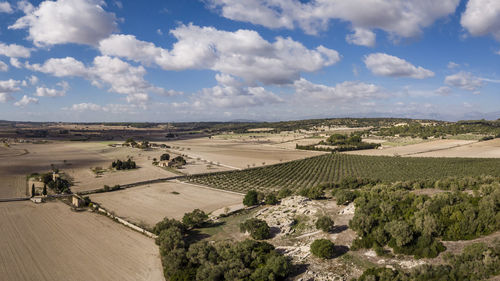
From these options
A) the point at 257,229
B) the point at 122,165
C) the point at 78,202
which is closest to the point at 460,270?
the point at 257,229

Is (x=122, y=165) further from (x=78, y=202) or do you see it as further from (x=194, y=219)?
(x=194, y=219)

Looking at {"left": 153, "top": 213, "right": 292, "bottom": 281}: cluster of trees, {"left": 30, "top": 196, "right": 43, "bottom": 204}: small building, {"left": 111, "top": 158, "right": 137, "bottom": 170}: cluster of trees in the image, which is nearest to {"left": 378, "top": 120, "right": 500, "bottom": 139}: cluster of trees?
{"left": 111, "top": 158, "right": 137, "bottom": 170}: cluster of trees

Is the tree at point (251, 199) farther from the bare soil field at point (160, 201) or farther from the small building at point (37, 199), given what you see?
the small building at point (37, 199)

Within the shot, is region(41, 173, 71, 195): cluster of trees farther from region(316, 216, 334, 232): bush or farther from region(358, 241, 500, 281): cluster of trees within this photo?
region(358, 241, 500, 281): cluster of trees

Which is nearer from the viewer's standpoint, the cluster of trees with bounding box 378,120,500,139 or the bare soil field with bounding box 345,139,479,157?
the bare soil field with bounding box 345,139,479,157

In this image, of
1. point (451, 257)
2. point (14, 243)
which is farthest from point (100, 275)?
point (451, 257)

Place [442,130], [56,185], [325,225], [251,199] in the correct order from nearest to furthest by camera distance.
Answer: [325,225] → [251,199] → [56,185] → [442,130]

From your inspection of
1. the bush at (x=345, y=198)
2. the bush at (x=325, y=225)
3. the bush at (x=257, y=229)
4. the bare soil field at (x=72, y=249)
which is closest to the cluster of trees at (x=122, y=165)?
the bare soil field at (x=72, y=249)
